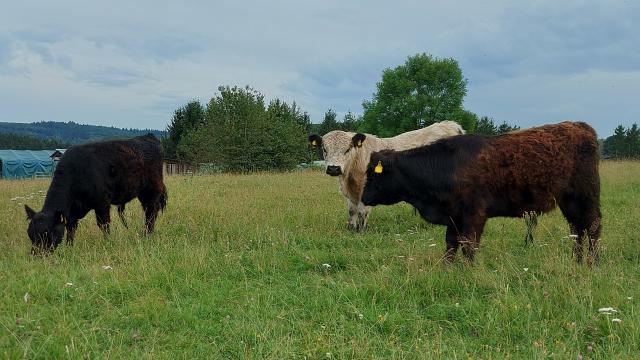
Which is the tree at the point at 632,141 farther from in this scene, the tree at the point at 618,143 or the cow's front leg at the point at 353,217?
the cow's front leg at the point at 353,217

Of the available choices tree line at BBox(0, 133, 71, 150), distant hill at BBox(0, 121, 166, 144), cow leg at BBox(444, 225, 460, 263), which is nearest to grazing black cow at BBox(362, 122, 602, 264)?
cow leg at BBox(444, 225, 460, 263)

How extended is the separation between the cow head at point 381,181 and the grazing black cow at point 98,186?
4.53m

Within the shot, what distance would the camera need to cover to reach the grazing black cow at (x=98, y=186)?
24.6 ft

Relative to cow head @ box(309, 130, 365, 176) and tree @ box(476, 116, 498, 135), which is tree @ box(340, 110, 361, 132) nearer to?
tree @ box(476, 116, 498, 135)

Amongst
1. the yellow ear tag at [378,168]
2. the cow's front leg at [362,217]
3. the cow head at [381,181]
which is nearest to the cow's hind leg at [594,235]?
the cow head at [381,181]

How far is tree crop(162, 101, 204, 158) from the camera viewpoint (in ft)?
195

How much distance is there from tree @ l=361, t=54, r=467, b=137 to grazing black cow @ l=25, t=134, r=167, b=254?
54.0 meters

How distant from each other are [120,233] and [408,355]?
21.0 feet

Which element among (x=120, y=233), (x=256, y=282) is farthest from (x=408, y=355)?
(x=120, y=233)

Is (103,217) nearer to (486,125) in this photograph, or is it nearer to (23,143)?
(486,125)

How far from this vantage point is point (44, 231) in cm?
736

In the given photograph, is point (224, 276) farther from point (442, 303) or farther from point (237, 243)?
point (442, 303)

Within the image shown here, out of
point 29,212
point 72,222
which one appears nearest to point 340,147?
point 72,222

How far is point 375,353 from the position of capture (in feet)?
12.7
